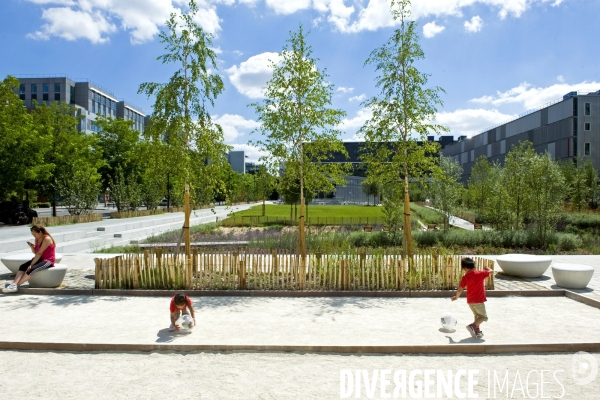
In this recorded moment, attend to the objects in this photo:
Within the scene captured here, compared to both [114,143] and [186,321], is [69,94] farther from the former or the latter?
[186,321]

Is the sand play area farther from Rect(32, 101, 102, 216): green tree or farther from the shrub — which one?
Rect(32, 101, 102, 216): green tree

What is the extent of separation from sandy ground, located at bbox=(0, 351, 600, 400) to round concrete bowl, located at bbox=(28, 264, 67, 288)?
4.38m

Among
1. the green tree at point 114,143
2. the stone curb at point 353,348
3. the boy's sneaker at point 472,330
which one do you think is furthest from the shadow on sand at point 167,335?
the green tree at point 114,143

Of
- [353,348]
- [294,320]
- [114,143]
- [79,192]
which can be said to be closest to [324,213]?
[114,143]

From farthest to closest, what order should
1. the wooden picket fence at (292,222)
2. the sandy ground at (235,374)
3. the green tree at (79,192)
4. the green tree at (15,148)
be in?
1. the green tree at (79,192)
2. the wooden picket fence at (292,222)
3. the green tree at (15,148)
4. the sandy ground at (235,374)

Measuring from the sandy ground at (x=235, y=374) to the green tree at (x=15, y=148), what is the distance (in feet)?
83.0

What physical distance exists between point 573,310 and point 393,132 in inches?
264

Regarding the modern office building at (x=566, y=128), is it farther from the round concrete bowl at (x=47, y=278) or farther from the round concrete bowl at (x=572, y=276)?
the round concrete bowl at (x=47, y=278)

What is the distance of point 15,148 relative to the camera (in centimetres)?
2825

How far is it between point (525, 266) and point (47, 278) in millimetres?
11725

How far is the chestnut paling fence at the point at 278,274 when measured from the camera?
34.2 feet

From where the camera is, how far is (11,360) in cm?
615

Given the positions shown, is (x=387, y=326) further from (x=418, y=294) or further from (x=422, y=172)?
(x=422, y=172)

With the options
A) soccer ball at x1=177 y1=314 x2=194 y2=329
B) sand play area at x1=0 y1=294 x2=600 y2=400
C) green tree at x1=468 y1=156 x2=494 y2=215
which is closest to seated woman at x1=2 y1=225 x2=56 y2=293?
sand play area at x1=0 y1=294 x2=600 y2=400
